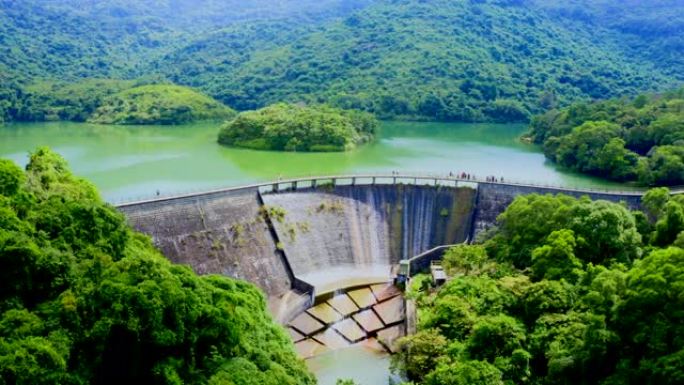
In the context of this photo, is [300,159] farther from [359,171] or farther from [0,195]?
[0,195]

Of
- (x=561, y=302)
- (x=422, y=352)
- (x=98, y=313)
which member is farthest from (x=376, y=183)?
(x=98, y=313)

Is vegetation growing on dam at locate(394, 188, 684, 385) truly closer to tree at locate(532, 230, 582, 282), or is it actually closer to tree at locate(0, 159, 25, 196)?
tree at locate(532, 230, 582, 282)

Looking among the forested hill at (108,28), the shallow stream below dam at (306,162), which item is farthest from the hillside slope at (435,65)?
the forested hill at (108,28)

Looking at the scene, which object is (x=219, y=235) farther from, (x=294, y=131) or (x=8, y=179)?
(x=294, y=131)

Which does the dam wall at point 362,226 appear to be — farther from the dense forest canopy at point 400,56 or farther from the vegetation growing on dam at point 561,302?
the dense forest canopy at point 400,56

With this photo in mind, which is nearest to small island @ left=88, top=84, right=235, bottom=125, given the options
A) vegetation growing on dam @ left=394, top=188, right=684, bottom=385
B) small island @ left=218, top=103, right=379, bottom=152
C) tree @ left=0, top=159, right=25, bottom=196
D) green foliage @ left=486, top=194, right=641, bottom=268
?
small island @ left=218, top=103, right=379, bottom=152

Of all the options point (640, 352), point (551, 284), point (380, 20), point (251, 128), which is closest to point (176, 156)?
point (251, 128)
